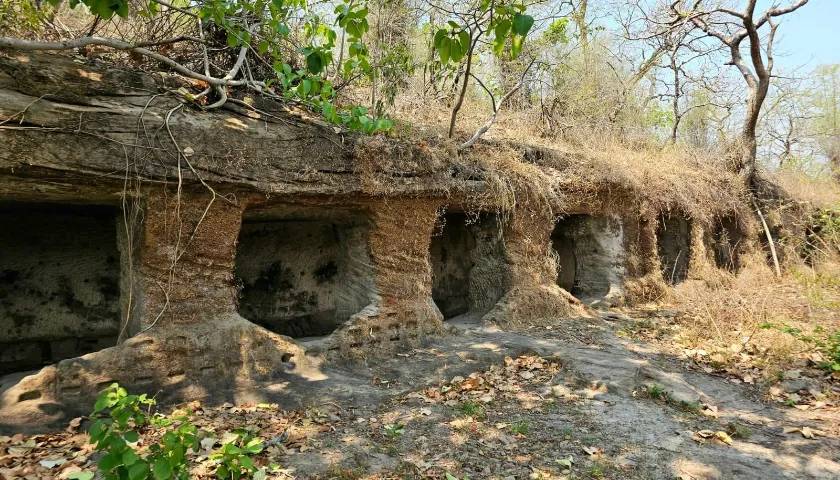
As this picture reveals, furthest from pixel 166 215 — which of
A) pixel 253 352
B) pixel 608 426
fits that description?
pixel 608 426

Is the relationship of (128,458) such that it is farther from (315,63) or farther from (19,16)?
(19,16)

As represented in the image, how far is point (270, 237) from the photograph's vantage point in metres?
6.71

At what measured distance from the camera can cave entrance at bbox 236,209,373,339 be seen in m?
6.55

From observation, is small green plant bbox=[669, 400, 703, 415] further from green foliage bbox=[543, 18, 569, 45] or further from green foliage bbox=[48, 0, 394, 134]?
green foliage bbox=[543, 18, 569, 45]

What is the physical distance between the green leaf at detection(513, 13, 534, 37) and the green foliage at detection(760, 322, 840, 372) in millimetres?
5141

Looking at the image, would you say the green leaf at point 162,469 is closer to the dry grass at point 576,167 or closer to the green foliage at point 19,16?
the green foliage at point 19,16

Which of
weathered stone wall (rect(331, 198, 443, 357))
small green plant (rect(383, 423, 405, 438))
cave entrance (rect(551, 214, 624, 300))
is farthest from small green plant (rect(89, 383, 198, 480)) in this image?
cave entrance (rect(551, 214, 624, 300))

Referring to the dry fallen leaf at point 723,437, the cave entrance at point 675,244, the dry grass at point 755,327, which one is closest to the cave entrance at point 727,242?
the cave entrance at point 675,244

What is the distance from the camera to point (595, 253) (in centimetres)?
882

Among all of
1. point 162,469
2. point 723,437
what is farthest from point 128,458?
point 723,437

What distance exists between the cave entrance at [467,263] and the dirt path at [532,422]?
4.90ft

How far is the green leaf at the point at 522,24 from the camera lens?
2.06 m

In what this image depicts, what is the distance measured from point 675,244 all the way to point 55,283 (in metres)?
10.3

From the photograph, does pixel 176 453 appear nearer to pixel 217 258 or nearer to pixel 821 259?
pixel 217 258
